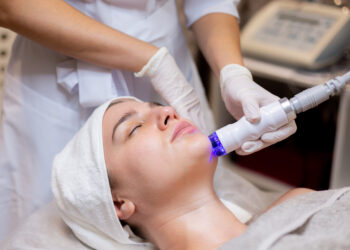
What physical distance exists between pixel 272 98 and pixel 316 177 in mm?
1376

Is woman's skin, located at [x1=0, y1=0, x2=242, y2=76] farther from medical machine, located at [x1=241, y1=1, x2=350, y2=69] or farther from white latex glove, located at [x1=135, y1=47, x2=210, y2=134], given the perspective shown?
medical machine, located at [x1=241, y1=1, x2=350, y2=69]

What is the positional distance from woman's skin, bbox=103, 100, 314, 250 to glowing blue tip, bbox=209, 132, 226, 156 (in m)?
0.01

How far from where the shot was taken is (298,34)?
2184 millimetres

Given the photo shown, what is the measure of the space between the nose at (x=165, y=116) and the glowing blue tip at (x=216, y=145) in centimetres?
14

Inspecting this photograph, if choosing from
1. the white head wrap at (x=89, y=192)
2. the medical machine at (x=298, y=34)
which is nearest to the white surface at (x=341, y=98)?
the medical machine at (x=298, y=34)

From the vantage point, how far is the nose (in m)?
1.23

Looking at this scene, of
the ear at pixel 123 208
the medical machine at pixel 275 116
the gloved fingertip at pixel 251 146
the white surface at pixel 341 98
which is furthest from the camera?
the white surface at pixel 341 98

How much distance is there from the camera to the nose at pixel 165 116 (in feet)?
4.04

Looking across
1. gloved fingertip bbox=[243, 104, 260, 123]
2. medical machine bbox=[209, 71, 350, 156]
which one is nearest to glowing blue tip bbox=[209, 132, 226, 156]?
medical machine bbox=[209, 71, 350, 156]

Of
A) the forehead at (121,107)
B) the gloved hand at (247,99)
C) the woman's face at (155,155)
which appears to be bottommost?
the woman's face at (155,155)

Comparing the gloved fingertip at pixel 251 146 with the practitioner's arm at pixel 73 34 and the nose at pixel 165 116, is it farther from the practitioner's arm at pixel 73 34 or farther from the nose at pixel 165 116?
the practitioner's arm at pixel 73 34

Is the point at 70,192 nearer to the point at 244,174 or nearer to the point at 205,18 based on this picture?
the point at 205,18

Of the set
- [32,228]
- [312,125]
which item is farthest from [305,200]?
[312,125]

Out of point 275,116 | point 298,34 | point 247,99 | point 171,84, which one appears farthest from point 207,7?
point 298,34
